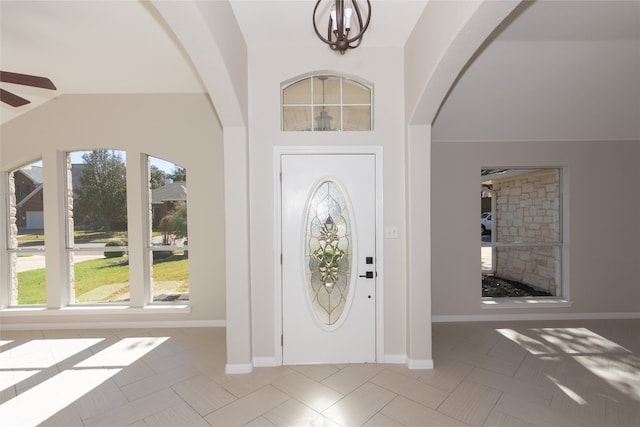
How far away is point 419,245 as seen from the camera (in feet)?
9.57

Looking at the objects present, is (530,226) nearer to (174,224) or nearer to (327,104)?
(327,104)

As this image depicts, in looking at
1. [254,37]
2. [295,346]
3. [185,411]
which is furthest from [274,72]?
[185,411]

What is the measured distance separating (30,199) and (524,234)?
7785 mm

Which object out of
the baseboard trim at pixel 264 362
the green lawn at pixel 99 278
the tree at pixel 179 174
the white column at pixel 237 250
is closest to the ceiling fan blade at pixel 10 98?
the white column at pixel 237 250

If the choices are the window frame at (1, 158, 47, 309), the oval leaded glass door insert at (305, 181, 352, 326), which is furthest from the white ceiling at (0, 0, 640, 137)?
the oval leaded glass door insert at (305, 181, 352, 326)

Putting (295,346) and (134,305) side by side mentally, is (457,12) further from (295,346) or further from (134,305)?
(134,305)

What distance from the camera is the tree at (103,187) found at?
13.5 ft

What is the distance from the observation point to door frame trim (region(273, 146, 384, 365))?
2988 mm

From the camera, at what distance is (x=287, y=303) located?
302 centimetres

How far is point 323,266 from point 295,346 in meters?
0.87

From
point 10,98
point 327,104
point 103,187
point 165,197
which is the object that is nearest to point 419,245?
point 327,104

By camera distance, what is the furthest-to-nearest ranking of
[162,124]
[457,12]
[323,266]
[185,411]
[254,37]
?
[162,124] → [323,266] → [254,37] → [185,411] → [457,12]

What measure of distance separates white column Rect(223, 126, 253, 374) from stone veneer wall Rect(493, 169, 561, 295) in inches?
159

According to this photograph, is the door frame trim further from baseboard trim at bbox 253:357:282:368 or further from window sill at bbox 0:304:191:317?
window sill at bbox 0:304:191:317
